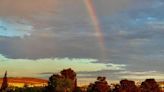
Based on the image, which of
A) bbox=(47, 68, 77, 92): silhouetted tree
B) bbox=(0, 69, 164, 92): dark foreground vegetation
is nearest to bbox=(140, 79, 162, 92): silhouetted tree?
bbox=(0, 69, 164, 92): dark foreground vegetation

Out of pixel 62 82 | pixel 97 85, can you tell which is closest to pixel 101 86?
pixel 97 85

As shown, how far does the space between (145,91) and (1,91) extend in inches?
1906

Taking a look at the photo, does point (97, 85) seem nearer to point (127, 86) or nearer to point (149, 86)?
point (127, 86)

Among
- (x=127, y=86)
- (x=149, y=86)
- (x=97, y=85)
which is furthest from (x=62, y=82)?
(x=149, y=86)

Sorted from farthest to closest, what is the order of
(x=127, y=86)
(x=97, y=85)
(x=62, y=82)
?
(x=62, y=82) → (x=97, y=85) → (x=127, y=86)

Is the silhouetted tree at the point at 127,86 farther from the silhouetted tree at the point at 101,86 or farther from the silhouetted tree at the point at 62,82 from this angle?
the silhouetted tree at the point at 62,82

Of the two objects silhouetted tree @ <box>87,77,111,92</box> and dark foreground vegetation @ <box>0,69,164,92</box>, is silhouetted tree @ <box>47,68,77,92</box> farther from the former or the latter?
silhouetted tree @ <box>87,77,111,92</box>

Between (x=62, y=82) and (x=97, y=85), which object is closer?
(x=97, y=85)

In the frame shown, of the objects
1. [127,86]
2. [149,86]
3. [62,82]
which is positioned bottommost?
[127,86]

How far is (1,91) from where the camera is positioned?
152875mm

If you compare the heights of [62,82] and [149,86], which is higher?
[62,82]

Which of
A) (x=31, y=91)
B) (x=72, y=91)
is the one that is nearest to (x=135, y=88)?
(x=72, y=91)

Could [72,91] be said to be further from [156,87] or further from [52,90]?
[156,87]

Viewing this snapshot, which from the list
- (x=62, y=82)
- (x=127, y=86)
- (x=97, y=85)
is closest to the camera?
(x=127, y=86)
